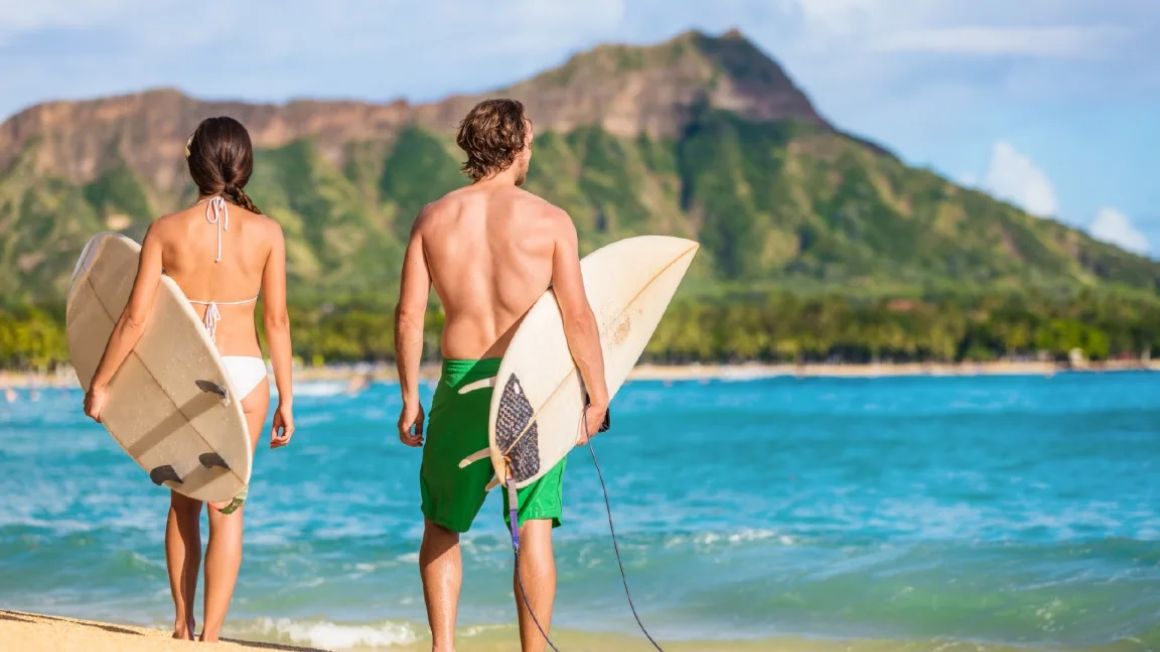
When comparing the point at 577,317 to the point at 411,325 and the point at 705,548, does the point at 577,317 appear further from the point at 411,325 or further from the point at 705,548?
the point at 705,548

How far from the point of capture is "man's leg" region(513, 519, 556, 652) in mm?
5480

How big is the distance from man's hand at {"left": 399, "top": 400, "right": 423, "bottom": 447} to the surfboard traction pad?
0.34 m

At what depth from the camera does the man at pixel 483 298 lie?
212 inches

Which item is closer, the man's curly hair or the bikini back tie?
the man's curly hair

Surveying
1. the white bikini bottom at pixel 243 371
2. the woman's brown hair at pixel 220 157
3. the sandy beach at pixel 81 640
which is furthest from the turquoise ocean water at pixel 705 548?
the woman's brown hair at pixel 220 157

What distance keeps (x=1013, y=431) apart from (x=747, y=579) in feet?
136

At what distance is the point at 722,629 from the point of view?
35.9ft

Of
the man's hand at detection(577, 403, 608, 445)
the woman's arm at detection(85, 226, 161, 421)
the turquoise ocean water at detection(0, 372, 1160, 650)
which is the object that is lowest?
the turquoise ocean water at detection(0, 372, 1160, 650)

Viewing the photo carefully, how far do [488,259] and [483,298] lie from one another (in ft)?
0.47

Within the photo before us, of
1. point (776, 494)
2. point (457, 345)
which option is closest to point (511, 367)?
point (457, 345)

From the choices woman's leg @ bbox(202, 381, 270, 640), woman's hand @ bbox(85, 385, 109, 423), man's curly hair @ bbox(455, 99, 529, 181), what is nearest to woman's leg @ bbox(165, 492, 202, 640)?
woman's leg @ bbox(202, 381, 270, 640)

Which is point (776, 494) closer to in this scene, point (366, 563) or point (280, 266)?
point (366, 563)

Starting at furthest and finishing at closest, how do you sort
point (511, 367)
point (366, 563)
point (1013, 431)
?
point (1013, 431) < point (366, 563) < point (511, 367)

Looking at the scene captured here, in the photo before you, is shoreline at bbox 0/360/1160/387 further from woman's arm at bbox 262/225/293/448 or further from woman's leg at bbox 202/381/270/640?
woman's arm at bbox 262/225/293/448
